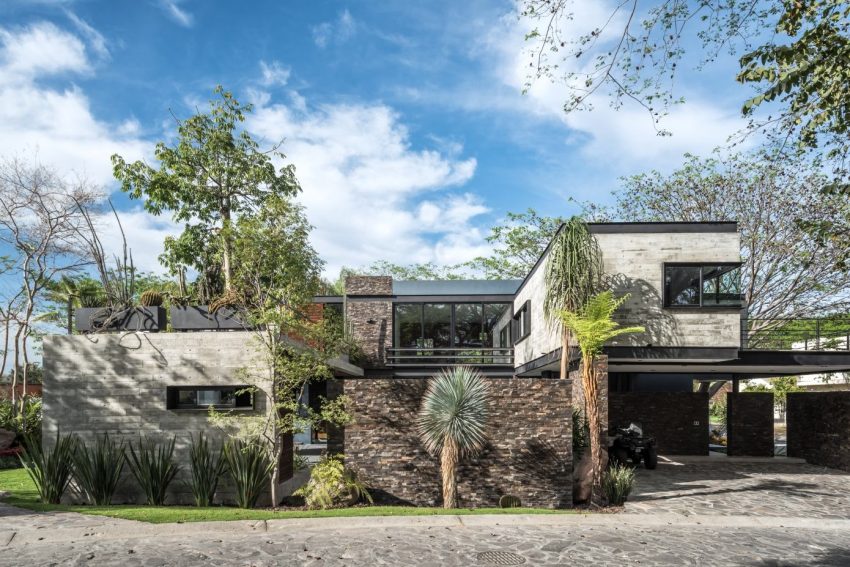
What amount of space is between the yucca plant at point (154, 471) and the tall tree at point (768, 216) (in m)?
20.1

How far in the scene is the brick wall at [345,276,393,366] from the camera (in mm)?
22453

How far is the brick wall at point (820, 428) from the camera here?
16219 millimetres

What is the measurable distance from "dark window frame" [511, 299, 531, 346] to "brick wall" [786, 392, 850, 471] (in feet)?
28.6

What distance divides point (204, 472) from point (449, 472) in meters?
4.29

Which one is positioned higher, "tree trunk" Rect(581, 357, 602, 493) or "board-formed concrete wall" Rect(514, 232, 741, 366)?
"board-formed concrete wall" Rect(514, 232, 741, 366)

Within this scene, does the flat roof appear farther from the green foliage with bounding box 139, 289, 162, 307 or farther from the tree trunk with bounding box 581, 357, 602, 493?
the green foliage with bounding box 139, 289, 162, 307

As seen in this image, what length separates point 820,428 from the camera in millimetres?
17312

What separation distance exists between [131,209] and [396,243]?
24295 mm

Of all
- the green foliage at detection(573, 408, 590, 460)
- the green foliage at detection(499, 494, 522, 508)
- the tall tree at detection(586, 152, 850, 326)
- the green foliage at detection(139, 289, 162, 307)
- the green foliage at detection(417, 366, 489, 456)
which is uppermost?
the tall tree at detection(586, 152, 850, 326)

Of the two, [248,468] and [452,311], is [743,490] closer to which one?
[248,468]

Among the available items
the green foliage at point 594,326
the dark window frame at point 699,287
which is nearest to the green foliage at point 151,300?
the green foliage at point 594,326

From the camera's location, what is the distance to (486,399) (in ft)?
35.3

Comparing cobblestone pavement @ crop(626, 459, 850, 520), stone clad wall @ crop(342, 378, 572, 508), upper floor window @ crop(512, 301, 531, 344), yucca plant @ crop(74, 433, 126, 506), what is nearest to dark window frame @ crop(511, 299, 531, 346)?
upper floor window @ crop(512, 301, 531, 344)

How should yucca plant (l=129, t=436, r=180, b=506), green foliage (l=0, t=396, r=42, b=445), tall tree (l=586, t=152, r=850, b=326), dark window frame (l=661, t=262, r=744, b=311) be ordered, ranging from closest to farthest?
yucca plant (l=129, t=436, r=180, b=506)
dark window frame (l=661, t=262, r=744, b=311)
green foliage (l=0, t=396, r=42, b=445)
tall tree (l=586, t=152, r=850, b=326)
